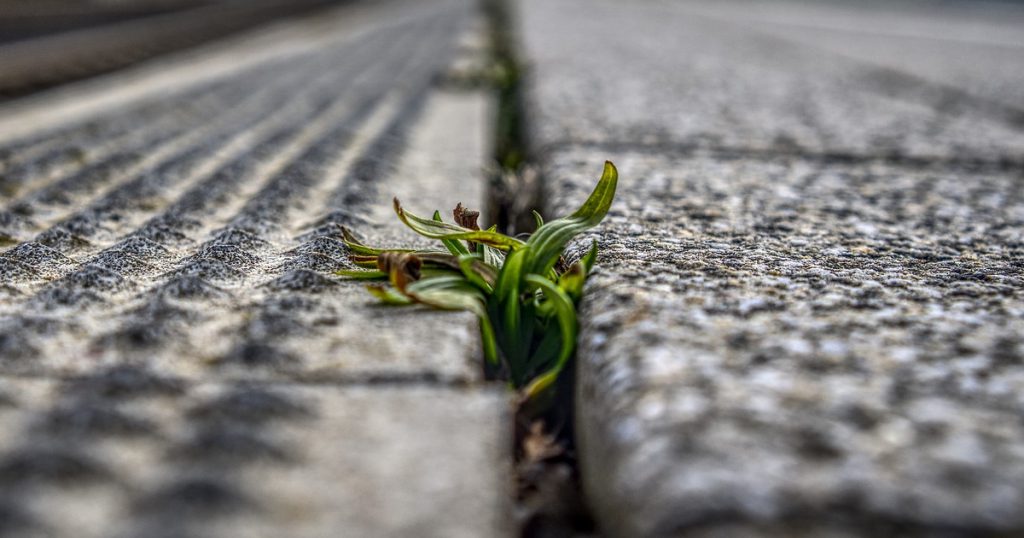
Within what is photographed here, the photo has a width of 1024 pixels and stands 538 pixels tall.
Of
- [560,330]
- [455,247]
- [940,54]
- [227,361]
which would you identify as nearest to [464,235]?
[455,247]

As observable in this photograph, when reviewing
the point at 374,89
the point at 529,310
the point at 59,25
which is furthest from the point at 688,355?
the point at 59,25

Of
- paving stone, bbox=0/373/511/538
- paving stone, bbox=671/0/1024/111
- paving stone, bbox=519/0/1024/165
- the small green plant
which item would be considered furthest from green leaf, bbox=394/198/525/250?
paving stone, bbox=671/0/1024/111

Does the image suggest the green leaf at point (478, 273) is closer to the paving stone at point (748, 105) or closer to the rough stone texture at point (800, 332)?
the rough stone texture at point (800, 332)

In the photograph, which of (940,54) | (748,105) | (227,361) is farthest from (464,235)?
(940,54)

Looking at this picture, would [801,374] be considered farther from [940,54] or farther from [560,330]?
[940,54]

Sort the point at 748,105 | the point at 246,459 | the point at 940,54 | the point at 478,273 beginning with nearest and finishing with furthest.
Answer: the point at 246,459, the point at 478,273, the point at 748,105, the point at 940,54

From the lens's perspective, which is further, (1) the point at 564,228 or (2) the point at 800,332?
(1) the point at 564,228

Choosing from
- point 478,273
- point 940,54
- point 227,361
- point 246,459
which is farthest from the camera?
point 940,54
